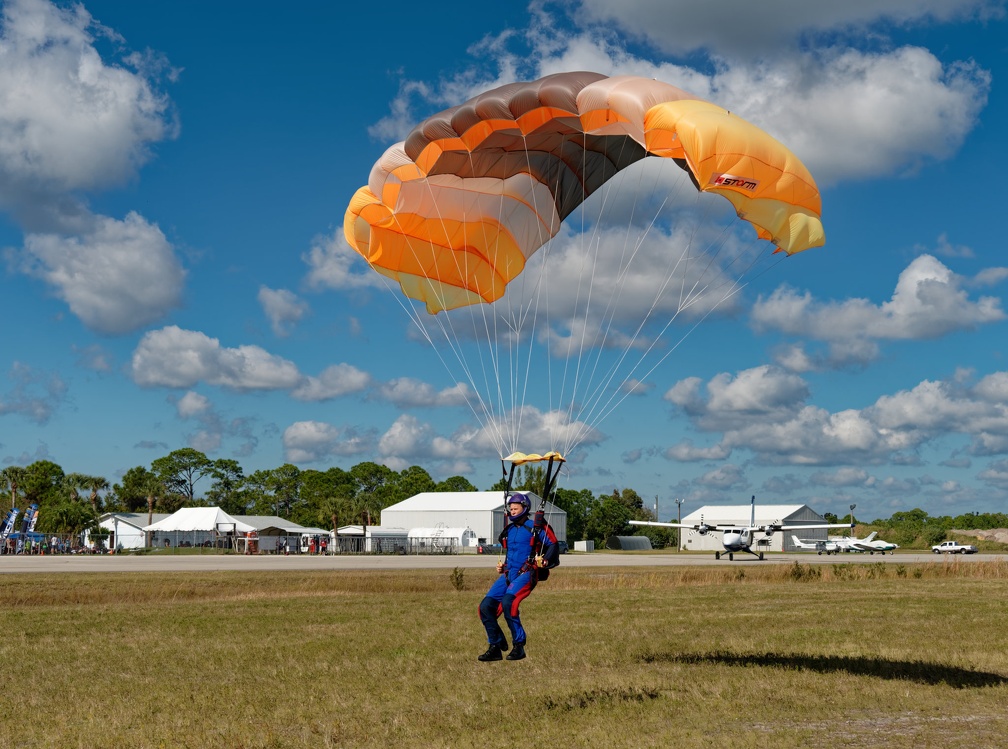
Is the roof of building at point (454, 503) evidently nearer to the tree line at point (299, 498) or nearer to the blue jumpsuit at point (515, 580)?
the tree line at point (299, 498)

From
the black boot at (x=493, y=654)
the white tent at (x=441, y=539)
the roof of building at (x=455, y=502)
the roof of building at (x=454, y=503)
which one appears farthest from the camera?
the roof of building at (x=455, y=502)

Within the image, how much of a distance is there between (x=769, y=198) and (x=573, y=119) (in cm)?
345

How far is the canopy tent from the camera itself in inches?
3477

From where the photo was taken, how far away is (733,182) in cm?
1251

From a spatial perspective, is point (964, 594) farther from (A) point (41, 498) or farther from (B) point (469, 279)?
(A) point (41, 498)

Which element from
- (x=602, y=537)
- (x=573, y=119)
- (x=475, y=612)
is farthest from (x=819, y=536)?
(x=573, y=119)

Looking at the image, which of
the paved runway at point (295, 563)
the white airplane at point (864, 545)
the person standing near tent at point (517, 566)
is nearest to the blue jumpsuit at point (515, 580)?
the person standing near tent at point (517, 566)

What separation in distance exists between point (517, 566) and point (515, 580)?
0.55ft

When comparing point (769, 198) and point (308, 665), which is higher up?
point (769, 198)

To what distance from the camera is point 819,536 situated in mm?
109562

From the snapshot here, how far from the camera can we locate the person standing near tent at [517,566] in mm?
11477

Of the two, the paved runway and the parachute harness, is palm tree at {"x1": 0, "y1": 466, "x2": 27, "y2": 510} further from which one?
the parachute harness

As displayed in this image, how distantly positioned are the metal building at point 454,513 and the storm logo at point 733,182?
82813mm

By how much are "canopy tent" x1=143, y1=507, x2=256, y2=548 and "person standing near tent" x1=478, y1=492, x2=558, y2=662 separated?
7991 centimetres
